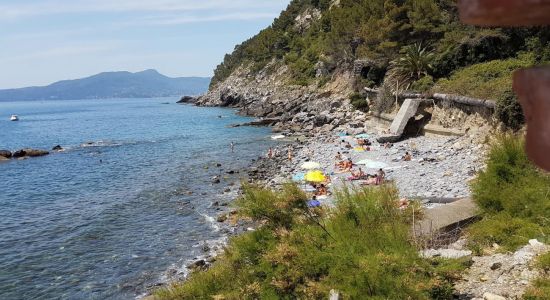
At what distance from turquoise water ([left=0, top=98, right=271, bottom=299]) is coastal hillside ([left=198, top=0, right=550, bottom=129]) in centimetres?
1246

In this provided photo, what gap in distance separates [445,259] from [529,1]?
795cm

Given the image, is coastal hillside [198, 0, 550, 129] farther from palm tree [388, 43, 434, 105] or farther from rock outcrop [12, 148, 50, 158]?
rock outcrop [12, 148, 50, 158]

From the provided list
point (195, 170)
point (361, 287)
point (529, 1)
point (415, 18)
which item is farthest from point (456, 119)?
point (529, 1)

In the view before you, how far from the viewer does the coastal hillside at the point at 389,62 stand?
26094mm

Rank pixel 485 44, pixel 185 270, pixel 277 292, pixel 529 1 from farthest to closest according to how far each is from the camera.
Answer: pixel 485 44 < pixel 185 270 < pixel 277 292 < pixel 529 1

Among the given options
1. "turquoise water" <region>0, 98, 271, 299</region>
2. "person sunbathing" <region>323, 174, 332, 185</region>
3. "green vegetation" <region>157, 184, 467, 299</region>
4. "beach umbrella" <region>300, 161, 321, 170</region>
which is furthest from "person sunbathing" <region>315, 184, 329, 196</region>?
"green vegetation" <region>157, 184, 467, 299</region>

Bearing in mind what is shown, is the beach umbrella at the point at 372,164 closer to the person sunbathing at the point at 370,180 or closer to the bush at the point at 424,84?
the person sunbathing at the point at 370,180

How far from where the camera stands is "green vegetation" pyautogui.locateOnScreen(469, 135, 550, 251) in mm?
9344

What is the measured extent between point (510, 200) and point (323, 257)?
16.8 feet

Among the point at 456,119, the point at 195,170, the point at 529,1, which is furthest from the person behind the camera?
the point at 195,170

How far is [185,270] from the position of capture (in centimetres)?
1555

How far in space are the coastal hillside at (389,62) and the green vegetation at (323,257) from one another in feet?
13.5

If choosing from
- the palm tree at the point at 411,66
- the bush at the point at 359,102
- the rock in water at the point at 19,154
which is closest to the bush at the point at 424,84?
the palm tree at the point at 411,66

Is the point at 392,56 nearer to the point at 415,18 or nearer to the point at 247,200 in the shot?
the point at 415,18
